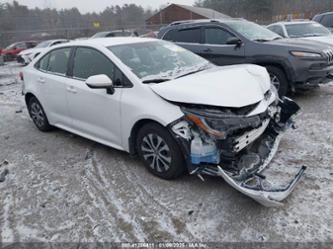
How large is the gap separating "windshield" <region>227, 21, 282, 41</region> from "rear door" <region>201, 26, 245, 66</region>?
0.24m

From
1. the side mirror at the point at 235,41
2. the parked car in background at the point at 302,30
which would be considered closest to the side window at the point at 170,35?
the side mirror at the point at 235,41

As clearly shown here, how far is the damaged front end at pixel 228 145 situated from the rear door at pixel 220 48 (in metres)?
3.39

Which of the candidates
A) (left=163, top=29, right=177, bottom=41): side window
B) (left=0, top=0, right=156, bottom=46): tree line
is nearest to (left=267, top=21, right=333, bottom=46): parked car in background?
(left=163, top=29, right=177, bottom=41): side window

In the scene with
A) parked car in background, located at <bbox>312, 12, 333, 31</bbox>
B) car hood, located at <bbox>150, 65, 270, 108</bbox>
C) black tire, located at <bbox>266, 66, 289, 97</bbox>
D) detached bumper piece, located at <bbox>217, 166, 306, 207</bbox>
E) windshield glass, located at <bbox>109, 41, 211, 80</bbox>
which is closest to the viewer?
detached bumper piece, located at <bbox>217, 166, 306, 207</bbox>

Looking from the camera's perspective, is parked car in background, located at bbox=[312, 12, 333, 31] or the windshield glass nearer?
the windshield glass

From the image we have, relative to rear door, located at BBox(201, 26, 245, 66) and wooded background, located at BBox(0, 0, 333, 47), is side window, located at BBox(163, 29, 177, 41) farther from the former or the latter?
wooded background, located at BBox(0, 0, 333, 47)

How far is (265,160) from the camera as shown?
3.24 metres

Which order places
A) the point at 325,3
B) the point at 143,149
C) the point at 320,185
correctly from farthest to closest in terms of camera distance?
the point at 325,3, the point at 143,149, the point at 320,185

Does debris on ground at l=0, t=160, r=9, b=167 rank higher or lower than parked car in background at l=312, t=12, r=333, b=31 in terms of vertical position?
lower

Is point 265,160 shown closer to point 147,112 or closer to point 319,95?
point 147,112

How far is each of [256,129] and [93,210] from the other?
1961 millimetres

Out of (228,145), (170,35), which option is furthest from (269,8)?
(228,145)

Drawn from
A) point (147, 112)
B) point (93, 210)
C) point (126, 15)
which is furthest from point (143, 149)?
point (126, 15)

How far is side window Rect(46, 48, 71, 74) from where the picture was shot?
437 cm
